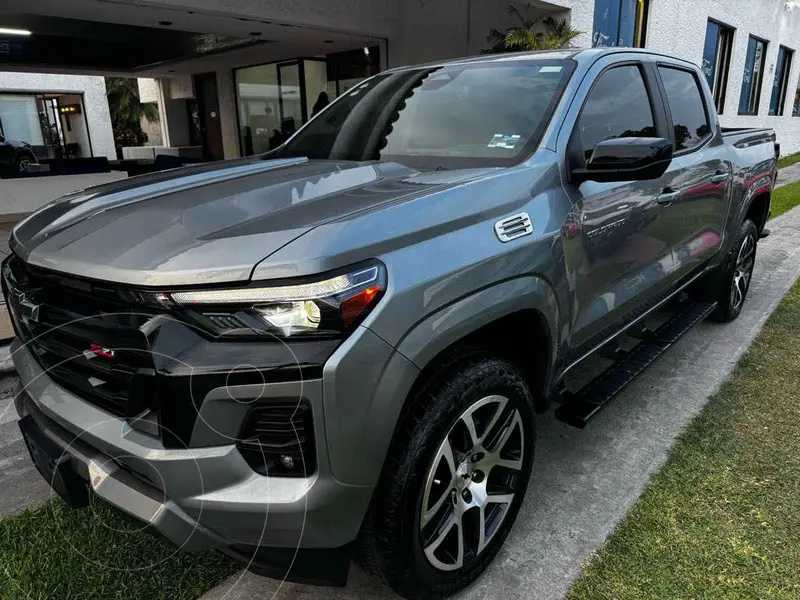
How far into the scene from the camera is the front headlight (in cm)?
161

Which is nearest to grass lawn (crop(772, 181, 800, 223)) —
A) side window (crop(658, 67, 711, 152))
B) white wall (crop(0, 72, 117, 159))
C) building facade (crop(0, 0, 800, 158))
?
building facade (crop(0, 0, 800, 158))

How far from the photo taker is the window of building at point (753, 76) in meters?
18.0

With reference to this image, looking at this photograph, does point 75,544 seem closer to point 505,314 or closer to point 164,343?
point 164,343

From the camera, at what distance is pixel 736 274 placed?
192 inches

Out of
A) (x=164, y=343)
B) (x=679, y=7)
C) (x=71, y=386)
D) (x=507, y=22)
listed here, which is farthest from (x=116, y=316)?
(x=679, y=7)

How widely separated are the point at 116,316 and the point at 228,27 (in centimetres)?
1098

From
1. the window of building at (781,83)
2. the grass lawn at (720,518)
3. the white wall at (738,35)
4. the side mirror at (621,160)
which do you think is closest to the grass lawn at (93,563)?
the grass lawn at (720,518)

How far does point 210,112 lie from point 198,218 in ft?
61.8

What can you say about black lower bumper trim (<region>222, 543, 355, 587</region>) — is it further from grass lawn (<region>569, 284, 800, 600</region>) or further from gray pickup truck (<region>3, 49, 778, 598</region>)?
grass lawn (<region>569, 284, 800, 600</region>)

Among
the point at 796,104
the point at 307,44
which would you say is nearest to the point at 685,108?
the point at 307,44

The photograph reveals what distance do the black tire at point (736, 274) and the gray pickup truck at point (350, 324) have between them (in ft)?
6.80

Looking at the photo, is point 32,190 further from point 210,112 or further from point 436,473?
point 210,112

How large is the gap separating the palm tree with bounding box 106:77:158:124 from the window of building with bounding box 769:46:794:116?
29.2 meters

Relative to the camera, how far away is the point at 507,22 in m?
11.7
